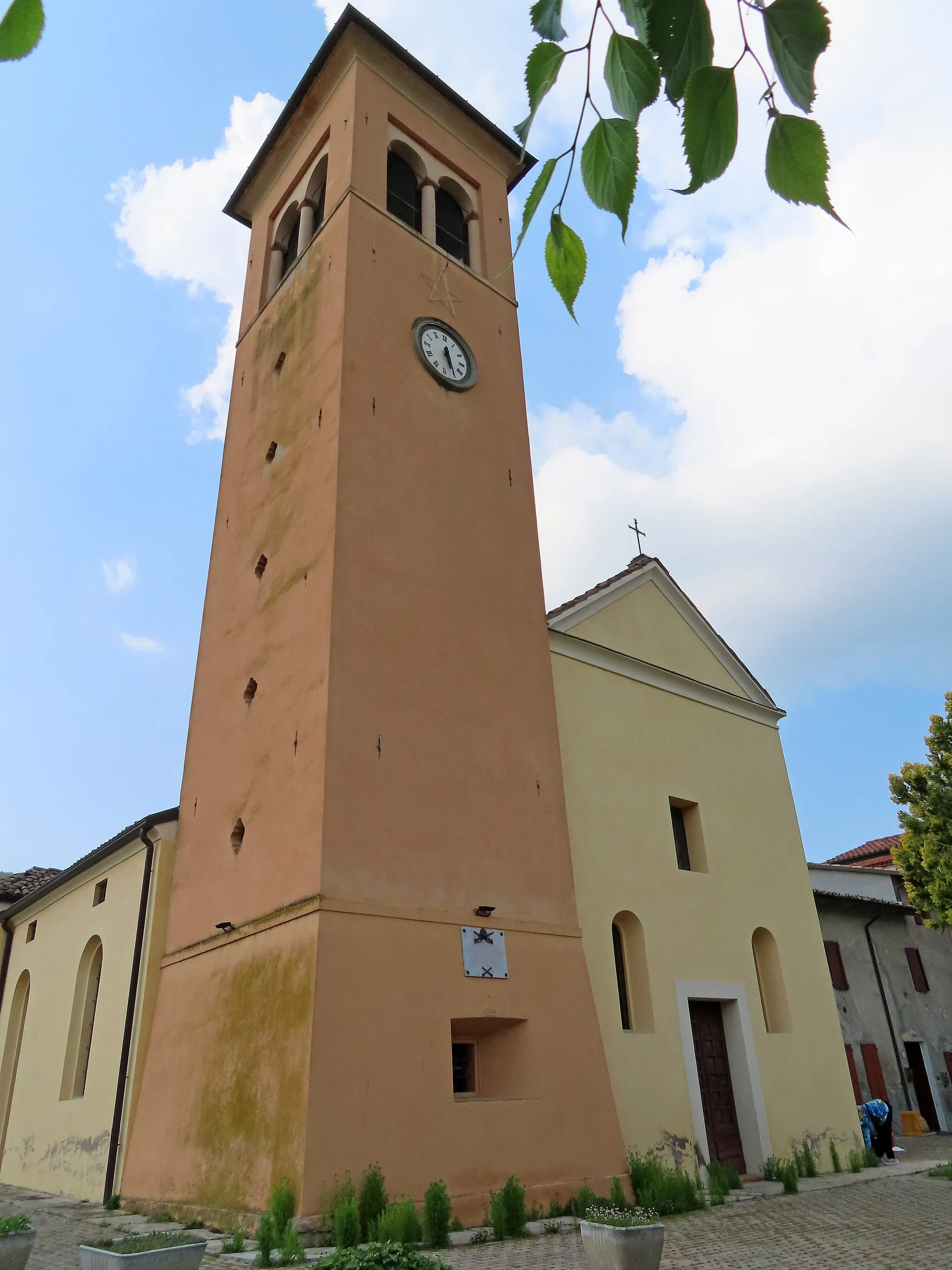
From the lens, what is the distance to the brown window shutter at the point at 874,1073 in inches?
692

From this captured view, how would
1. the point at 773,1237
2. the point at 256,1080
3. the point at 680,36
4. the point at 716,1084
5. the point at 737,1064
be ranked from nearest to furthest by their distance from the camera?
1. the point at 680,36
2. the point at 773,1237
3. the point at 256,1080
4. the point at 716,1084
5. the point at 737,1064

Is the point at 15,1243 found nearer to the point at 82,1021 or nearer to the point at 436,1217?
the point at 436,1217

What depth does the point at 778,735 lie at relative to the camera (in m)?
14.9

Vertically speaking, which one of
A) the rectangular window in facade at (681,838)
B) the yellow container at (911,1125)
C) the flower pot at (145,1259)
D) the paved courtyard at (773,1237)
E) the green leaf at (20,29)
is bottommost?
the paved courtyard at (773,1237)

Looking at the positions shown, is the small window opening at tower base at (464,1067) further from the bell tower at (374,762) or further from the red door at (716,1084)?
the red door at (716,1084)

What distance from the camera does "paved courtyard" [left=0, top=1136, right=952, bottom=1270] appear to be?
625cm

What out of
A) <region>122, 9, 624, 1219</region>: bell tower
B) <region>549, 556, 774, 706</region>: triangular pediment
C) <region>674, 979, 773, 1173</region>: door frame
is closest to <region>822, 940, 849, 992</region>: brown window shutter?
<region>549, 556, 774, 706</region>: triangular pediment

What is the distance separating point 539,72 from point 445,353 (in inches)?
448

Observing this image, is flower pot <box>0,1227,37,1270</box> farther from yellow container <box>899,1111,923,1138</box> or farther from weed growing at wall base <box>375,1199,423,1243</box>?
yellow container <box>899,1111,923,1138</box>

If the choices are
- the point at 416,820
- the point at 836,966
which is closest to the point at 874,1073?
the point at 836,966

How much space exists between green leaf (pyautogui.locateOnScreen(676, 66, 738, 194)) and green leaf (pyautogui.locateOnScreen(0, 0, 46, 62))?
87cm

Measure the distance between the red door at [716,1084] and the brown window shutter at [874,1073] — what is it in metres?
8.03

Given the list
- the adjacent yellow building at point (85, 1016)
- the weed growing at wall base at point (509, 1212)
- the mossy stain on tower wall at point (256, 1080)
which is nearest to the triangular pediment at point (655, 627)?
the mossy stain on tower wall at point (256, 1080)

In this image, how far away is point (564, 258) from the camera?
1.60 m
